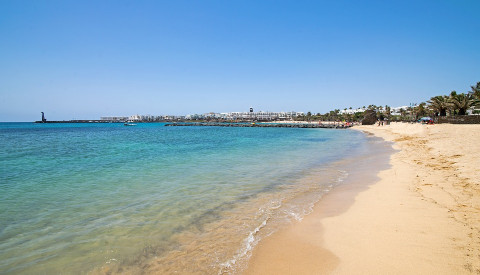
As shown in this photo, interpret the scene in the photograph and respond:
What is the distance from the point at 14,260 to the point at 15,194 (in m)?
5.45

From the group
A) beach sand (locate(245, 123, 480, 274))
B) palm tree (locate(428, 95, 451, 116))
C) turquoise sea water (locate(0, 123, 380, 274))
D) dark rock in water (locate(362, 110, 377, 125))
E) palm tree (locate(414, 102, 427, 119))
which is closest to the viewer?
beach sand (locate(245, 123, 480, 274))

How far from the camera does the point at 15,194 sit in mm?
8375

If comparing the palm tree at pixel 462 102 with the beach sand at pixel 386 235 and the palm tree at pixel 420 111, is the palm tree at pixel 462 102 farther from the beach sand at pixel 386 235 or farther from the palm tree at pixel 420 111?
the beach sand at pixel 386 235

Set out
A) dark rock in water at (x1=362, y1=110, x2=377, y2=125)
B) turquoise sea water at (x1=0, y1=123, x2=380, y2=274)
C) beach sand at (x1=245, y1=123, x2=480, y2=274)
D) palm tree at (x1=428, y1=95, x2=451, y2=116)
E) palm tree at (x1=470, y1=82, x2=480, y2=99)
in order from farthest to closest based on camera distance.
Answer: dark rock in water at (x1=362, y1=110, x2=377, y2=125) < palm tree at (x1=428, y1=95, x2=451, y2=116) < palm tree at (x1=470, y1=82, x2=480, y2=99) < turquoise sea water at (x1=0, y1=123, x2=380, y2=274) < beach sand at (x1=245, y1=123, x2=480, y2=274)

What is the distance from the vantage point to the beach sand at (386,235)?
3.81 metres

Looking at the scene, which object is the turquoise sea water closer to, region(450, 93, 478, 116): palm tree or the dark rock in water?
region(450, 93, 478, 116): palm tree

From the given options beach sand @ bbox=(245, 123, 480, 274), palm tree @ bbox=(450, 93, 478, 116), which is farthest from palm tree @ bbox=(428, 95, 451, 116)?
beach sand @ bbox=(245, 123, 480, 274)

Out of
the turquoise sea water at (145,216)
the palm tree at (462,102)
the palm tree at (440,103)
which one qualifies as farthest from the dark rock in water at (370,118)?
the turquoise sea water at (145,216)

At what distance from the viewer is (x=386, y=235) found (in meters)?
4.82

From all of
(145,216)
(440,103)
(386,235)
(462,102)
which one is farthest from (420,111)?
(145,216)

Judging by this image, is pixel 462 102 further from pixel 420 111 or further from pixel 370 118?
pixel 370 118

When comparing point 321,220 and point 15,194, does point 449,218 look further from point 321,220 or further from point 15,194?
point 15,194

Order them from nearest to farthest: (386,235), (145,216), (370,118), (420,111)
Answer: (386,235)
(145,216)
(420,111)
(370,118)

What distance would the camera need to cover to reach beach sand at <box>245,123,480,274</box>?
12.5ft
